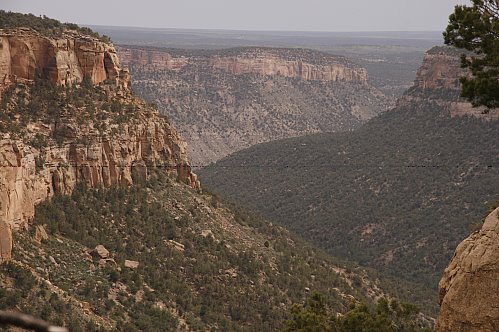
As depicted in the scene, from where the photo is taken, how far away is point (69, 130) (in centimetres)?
3722

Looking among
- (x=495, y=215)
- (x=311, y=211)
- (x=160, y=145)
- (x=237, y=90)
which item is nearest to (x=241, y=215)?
(x=160, y=145)

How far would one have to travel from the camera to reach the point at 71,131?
3725 centimetres

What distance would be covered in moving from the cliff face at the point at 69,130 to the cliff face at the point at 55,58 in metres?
0.05

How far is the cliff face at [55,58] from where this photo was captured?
37919 mm

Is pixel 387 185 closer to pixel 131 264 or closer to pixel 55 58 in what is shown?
pixel 55 58

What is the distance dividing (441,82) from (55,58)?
190 ft

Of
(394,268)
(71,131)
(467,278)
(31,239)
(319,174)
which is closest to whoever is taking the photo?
(467,278)

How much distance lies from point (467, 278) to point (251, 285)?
74.2 feet

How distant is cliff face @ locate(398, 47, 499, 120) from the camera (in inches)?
3231

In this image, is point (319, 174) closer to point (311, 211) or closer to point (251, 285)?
point (311, 211)

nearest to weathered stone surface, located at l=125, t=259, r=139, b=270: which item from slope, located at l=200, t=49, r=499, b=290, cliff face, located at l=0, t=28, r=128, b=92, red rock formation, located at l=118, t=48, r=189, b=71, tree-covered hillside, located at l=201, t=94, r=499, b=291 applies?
cliff face, located at l=0, t=28, r=128, b=92

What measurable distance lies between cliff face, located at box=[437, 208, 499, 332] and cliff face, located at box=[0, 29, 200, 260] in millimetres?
18467

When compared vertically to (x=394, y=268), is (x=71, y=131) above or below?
above

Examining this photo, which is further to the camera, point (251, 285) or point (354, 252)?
point (354, 252)
